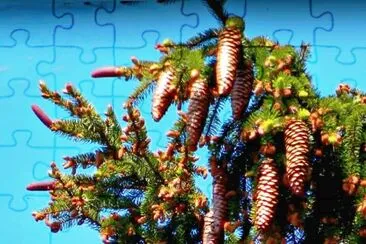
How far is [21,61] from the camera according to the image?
354 centimetres

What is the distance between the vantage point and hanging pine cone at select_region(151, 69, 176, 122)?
1882mm

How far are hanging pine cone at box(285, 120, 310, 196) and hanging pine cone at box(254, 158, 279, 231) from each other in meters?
0.03

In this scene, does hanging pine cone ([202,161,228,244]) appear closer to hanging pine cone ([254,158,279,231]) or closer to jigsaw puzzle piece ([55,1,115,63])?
hanging pine cone ([254,158,279,231])

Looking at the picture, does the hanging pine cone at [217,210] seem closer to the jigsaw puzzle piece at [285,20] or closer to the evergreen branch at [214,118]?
the evergreen branch at [214,118]

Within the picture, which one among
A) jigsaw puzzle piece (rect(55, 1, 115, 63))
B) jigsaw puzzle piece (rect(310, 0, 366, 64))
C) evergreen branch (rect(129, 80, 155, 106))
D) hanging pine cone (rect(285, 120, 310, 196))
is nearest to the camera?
hanging pine cone (rect(285, 120, 310, 196))

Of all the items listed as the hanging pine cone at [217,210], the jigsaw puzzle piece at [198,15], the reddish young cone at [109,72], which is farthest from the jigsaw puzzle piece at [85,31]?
the hanging pine cone at [217,210]

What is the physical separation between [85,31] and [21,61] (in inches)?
8.9

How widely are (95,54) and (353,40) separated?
80cm

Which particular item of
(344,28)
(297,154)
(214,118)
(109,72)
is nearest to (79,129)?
(109,72)

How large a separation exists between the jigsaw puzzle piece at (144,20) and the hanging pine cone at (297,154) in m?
1.61

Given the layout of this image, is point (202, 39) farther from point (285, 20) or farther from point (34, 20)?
point (34, 20)

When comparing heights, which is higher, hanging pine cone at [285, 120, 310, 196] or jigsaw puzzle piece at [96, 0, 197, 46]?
jigsaw puzzle piece at [96, 0, 197, 46]

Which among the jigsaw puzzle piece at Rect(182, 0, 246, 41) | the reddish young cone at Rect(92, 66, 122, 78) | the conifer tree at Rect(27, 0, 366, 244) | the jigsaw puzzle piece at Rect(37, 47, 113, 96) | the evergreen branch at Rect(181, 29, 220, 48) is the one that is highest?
the jigsaw puzzle piece at Rect(182, 0, 246, 41)

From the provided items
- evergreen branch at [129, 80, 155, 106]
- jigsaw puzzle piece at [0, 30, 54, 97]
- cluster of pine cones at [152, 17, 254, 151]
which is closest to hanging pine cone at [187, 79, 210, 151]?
cluster of pine cones at [152, 17, 254, 151]
